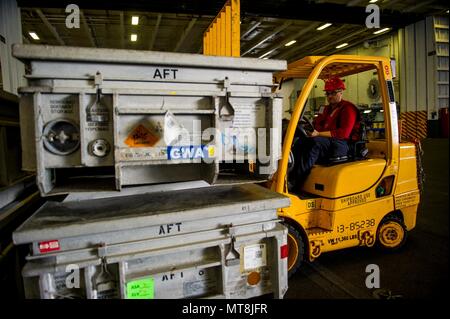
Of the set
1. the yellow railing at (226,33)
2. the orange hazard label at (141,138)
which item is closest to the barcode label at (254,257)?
the orange hazard label at (141,138)

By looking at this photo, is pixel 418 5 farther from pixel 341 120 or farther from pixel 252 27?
pixel 341 120

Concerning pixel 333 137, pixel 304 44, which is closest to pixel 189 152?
pixel 333 137

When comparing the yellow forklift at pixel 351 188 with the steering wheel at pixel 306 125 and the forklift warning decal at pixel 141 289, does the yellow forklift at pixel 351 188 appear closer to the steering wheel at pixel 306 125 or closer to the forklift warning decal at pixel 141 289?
the steering wheel at pixel 306 125

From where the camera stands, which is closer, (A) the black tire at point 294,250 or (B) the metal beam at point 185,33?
(A) the black tire at point 294,250

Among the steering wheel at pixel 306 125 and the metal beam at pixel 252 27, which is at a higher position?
the metal beam at pixel 252 27

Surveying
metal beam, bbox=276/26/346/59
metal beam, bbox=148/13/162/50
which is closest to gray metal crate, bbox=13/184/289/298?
metal beam, bbox=148/13/162/50

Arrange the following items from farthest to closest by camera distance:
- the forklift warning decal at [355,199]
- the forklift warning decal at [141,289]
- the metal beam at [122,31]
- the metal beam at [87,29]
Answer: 1. the metal beam at [122,31]
2. the metal beam at [87,29]
3. the forklift warning decal at [355,199]
4. the forklift warning decal at [141,289]

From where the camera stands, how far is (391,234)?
3783mm

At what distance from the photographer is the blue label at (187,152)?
1750 mm

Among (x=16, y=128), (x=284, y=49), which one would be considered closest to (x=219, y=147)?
(x=16, y=128)

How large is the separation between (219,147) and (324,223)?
6.65 feet

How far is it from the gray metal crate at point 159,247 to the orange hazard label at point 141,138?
1.24 ft

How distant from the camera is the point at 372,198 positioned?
11.5ft

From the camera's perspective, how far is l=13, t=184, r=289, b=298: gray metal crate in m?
1.55
